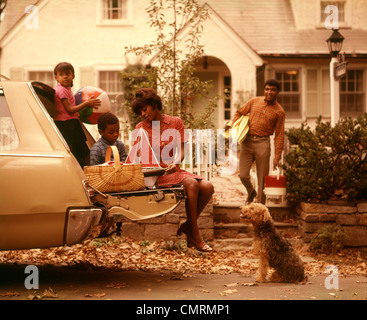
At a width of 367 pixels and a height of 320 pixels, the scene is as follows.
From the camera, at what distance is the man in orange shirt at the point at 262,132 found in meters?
8.53

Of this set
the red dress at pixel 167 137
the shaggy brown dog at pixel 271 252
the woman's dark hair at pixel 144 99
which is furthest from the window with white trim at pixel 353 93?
the woman's dark hair at pixel 144 99

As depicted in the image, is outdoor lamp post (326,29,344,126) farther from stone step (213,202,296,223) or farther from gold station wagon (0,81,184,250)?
gold station wagon (0,81,184,250)

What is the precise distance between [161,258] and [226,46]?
11712mm

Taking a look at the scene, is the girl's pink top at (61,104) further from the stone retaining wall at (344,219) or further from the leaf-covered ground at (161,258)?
the stone retaining wall at (344,219)

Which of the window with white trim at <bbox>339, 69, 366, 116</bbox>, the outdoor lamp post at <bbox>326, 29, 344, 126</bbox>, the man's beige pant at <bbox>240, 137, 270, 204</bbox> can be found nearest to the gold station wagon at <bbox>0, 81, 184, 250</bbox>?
the man's beige pant at <bbox>240, 137, 270, 204</bbox>

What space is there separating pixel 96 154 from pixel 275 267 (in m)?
2.21

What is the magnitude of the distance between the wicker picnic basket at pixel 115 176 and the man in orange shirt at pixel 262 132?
11.6 ft

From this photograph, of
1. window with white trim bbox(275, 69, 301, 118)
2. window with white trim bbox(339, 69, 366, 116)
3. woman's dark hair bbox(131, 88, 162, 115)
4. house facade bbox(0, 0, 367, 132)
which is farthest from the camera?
window with white trim bbox(339, 69, 366, 116)

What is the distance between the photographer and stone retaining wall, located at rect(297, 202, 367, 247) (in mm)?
8289

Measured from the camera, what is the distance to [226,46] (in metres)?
18.0

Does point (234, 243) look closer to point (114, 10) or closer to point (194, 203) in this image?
point (194, 203)

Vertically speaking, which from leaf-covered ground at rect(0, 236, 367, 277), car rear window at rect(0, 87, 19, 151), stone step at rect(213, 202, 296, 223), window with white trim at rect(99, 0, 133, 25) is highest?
window with white trim at rect(99, 0, 133, 25)

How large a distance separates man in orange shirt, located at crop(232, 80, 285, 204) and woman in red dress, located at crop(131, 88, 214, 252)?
8.39 feet

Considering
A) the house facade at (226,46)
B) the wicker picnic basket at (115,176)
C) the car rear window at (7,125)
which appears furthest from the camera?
the house facade at (226,46)
